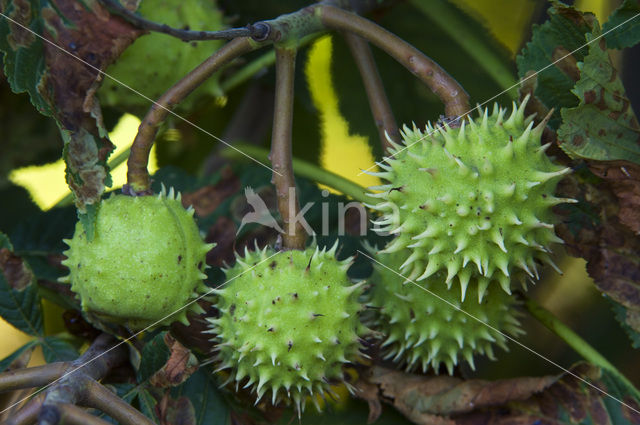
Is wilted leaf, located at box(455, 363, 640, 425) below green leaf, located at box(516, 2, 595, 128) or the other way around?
below

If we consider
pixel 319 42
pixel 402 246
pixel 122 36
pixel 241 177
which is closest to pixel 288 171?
pixel 402 246

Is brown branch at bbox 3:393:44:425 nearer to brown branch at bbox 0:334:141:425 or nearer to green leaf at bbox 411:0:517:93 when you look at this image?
brown branch at bbox 0:334:141:425

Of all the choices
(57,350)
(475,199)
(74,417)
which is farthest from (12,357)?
(475,199)

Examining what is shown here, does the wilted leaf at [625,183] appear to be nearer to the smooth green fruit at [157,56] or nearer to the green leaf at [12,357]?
the smooth green fruit at [157,56]

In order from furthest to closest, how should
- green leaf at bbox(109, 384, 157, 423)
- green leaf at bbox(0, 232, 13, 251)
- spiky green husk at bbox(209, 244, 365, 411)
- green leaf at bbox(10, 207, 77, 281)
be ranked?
green leaf at bbox(10, 207, 77, 281)
green leaf at bbox(0, 232, 13, 251)
green leaf at bbox(109, 384, 157, 423)
spiky green husk at bbox(209, 244, 365, 411)

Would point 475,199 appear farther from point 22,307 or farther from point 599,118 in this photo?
point 22,307

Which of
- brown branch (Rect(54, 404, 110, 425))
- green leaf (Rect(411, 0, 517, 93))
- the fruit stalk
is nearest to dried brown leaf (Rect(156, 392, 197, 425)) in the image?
brown branch (Rect(54, 404, 110, 425))

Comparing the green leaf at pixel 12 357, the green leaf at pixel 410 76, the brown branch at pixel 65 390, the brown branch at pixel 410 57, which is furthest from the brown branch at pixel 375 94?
the green leaf at pixel 12 357
